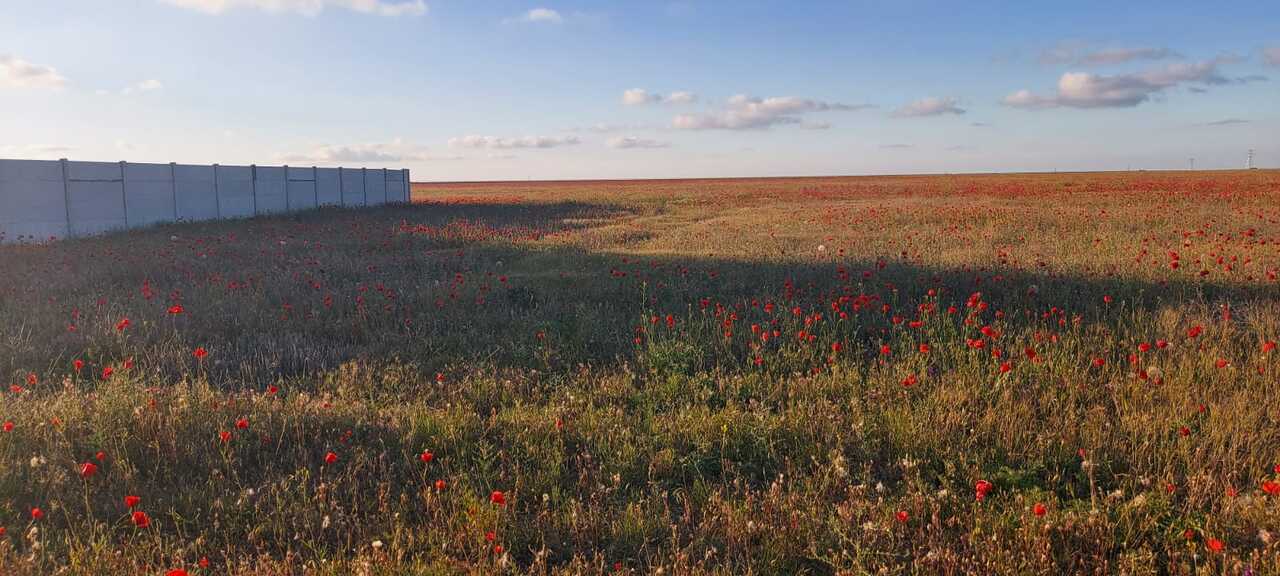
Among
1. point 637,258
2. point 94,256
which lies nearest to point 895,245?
point 637,258

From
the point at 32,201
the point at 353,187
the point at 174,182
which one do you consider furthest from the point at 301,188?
the point at 32,201

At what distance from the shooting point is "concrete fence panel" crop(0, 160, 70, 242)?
18.4 meters

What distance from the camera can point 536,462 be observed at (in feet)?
13.7

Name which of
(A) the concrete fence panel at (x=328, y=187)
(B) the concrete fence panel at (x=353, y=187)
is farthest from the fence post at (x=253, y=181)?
(B) the concrete fence panel at (x=353, y=187)

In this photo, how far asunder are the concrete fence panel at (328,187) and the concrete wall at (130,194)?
0.13 m

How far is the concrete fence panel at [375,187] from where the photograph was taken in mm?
36062

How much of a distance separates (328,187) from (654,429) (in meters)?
31.1

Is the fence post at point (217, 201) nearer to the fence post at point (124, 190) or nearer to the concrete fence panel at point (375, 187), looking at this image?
the fence post at point (124, 190)

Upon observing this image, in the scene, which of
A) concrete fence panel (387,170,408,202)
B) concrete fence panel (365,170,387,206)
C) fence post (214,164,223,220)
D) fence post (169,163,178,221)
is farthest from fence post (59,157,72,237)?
concrete fence panel (387,170,408,202)

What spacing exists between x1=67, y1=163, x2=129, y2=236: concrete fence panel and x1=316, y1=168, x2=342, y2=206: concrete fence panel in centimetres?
1008

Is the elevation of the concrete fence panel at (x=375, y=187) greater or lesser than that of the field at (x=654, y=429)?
greater

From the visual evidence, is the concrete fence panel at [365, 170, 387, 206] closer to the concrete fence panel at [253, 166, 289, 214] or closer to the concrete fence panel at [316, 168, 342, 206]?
the concrete fence panel at [316, 168, 342, 206]

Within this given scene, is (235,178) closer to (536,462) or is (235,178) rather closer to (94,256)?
(94,256)

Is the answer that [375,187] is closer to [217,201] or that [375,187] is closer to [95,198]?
[217,201]
